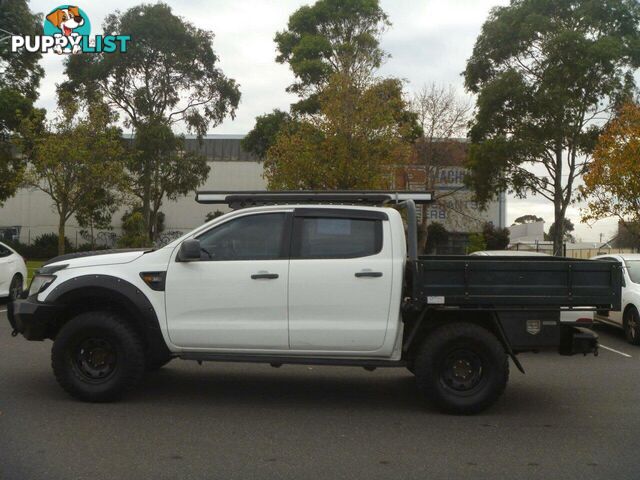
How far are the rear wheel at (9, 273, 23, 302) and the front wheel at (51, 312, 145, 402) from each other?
8.68m

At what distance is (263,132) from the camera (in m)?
40.1

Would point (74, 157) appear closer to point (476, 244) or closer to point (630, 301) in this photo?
point (630, 301)

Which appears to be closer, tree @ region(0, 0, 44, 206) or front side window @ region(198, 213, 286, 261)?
front side window @ region(198, 213, 286, 261)

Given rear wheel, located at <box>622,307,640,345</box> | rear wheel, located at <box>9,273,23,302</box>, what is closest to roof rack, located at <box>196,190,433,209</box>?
rear wheel, located at <box>622,307,640,345</box>

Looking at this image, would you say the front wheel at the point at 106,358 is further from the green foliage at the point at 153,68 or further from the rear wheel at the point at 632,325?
the green foliage at the point at 153,68

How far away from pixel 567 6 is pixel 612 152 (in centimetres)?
1298

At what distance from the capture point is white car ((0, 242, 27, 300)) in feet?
48.8

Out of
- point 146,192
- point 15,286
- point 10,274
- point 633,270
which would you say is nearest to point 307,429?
point 633,270

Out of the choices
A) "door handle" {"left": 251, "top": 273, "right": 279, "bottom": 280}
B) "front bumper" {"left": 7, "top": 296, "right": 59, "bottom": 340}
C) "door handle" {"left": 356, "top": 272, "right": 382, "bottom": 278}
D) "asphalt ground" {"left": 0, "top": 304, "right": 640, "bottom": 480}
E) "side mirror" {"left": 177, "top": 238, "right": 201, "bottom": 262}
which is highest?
"side mirror" {"left": 177, "top": 238, "right": 201, "bottom": 262}

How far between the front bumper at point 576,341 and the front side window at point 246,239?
2854 millimetres

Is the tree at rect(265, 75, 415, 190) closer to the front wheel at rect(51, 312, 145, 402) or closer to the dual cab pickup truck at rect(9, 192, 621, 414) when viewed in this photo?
the dual cab pickup truck at rect(9, 192, 621, 414)

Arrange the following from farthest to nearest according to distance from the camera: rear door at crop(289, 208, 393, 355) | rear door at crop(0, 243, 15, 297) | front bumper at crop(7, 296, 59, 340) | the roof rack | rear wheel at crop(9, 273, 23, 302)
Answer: rear wheel at crop(9, 273, 23, 302) → rear door at crop(0, 243, 15, 297) → the roof rack → front bumper at crop(7, 296, 59, 340) → rear door at crop(289, 208, 393, 355)

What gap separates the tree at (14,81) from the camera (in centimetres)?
3086

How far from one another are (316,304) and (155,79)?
35.5 m
